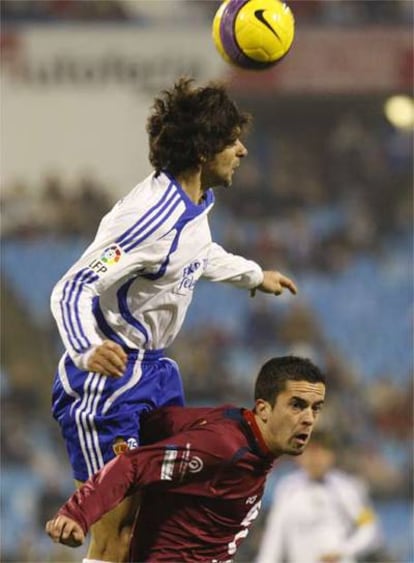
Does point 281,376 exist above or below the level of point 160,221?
below

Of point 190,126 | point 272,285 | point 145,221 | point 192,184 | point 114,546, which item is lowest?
point 114,546

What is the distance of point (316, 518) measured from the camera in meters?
8.91

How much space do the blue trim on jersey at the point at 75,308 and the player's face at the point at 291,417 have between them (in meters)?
0.67

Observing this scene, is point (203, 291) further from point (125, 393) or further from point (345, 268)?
point (125, 393)

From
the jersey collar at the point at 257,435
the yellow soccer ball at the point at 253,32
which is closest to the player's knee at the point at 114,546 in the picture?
the jersey collar at the point at 257,435

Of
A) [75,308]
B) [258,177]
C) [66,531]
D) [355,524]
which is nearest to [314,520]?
[355,524]

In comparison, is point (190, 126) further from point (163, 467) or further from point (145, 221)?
point (163, 467)

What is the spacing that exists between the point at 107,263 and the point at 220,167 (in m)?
0.60

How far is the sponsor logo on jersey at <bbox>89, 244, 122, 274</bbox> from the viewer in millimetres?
4320

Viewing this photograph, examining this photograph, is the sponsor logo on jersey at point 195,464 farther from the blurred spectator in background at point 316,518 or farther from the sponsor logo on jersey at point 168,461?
the blurred spectator in background at point 316,518

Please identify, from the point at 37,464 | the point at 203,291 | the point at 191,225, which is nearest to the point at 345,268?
the point at 203,291

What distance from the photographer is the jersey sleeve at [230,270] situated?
495 cm

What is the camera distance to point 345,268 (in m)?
15.8

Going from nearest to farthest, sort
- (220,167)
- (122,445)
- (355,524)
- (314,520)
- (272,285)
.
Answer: (122,445)
(220,167)
(272,285)
(355,524)
(314,520)
